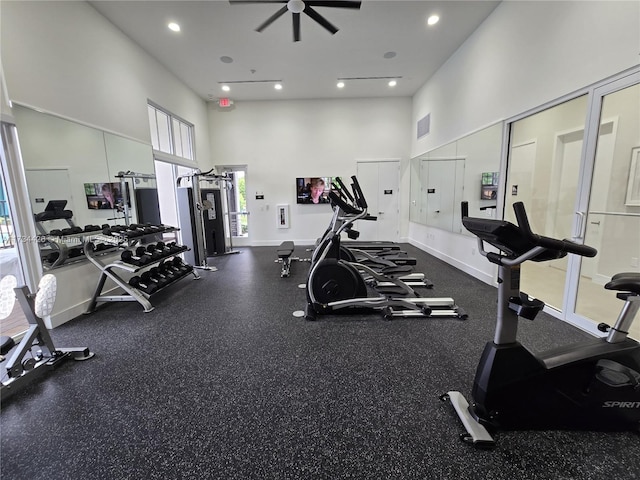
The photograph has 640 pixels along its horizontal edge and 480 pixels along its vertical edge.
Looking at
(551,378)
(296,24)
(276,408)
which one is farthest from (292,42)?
A: (551,378)

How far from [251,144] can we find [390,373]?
277 inches

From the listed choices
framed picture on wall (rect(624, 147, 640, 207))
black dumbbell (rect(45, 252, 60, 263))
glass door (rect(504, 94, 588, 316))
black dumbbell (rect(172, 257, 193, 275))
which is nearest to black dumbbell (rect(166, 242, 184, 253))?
black dumbbell (rect(172, 257, 193, 275))

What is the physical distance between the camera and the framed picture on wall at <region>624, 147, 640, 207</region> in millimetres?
2567

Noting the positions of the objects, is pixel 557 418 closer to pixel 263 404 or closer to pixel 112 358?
pixel 263 404

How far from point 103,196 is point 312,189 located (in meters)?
4.89

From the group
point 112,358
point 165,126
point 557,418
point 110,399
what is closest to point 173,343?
point 112,358

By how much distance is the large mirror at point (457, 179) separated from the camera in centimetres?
406

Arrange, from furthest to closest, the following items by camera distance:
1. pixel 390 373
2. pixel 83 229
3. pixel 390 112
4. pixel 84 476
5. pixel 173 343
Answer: pixel 390 112 < pixel 83 229 < pixel 173 343 < pixel 390 373 < pixel 84 476

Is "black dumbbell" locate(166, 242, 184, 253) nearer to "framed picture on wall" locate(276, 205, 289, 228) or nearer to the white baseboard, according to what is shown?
"framed picture on wall" locate(276, 205, 289, 228)

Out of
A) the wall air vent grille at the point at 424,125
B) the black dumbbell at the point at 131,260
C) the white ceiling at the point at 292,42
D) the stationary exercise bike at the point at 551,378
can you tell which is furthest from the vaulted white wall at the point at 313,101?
the stationary exercise bike at the point at 551,378

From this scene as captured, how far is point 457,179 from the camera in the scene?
4992 mm

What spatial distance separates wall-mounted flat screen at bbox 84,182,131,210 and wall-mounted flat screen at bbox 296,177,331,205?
14.1ft

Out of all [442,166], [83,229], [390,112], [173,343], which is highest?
[390,112]

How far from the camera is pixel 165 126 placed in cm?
560
